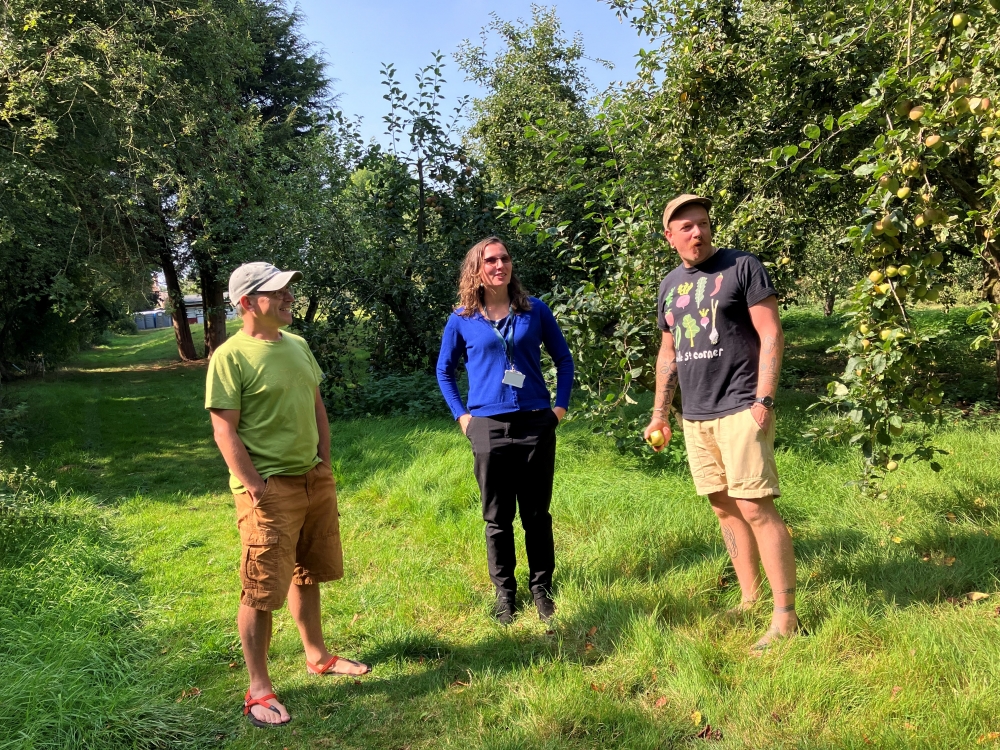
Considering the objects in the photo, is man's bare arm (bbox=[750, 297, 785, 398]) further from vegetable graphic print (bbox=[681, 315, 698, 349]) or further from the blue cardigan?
the blue cardigan

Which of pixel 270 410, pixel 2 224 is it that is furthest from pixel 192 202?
pixel 270 410

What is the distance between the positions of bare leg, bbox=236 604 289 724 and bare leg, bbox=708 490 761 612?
2082 millimetres

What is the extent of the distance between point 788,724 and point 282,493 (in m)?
2.15

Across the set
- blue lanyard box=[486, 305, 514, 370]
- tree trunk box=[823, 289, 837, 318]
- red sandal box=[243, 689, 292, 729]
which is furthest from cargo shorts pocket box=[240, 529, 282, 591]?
tree trunk box=[823, 289, 837, 318]

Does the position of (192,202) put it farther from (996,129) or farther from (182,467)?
(996,129)

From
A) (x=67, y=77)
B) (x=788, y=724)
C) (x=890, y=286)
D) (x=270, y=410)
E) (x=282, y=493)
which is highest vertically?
(x=67, y=77)

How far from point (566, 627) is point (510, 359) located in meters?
1.33

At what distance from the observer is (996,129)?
253 cm

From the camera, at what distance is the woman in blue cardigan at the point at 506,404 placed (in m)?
3.32

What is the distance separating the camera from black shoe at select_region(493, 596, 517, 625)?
11.5 ft

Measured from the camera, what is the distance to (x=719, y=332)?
9.59 ft

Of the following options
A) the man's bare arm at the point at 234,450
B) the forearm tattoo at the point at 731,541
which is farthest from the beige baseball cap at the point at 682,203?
the man's bare arm at the point at 234,450

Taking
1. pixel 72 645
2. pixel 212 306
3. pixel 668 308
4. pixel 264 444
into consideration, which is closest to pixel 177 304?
pixel 212 306

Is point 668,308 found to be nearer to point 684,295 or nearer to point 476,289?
point 684,295
